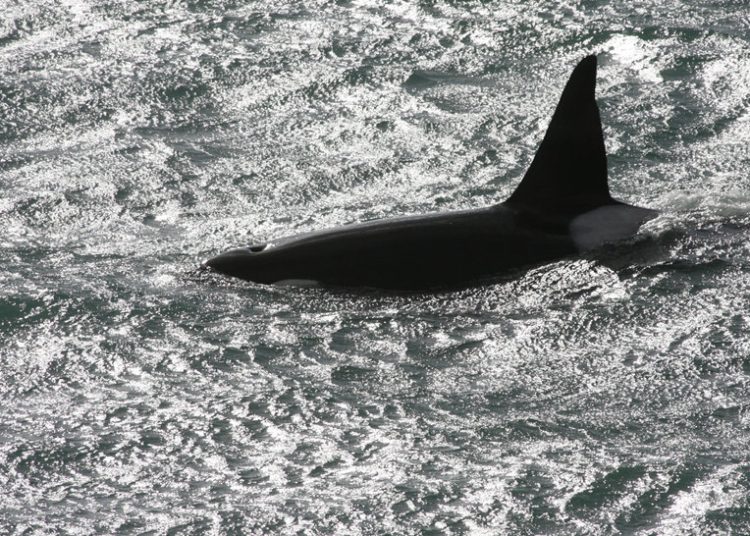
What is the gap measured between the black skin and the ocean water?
0.65ft

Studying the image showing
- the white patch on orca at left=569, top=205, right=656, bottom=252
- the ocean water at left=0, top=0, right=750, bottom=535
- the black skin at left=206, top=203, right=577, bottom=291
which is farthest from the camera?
the white patch on orca at left=569, top=205, right=656, bottom=252

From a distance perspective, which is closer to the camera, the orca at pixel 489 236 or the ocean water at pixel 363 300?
the ocean water at pixel 363 300

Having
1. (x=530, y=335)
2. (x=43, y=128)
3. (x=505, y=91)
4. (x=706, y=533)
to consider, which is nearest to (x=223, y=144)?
(x=43, y=128)

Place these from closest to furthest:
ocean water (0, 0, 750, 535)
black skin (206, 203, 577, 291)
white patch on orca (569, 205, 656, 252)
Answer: ocean water (0, 0, 750, 535), black skin (206, 203, 577, 291), white patch on orca (569, 205, 656, 252)

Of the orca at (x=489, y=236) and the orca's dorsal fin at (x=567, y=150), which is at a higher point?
the orca's dorsal fin at (x=567, y=150)

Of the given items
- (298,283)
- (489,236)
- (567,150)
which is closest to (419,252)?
(489,236)

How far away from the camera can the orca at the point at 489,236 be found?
1014cm

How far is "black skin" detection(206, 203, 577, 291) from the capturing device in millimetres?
10133

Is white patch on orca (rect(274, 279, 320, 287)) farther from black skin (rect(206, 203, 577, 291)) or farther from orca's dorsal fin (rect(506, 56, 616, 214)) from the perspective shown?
orca's dorsal fin (rect(506, 56, 616, 214))

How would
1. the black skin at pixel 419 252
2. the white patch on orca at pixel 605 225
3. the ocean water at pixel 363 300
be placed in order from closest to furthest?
the ocean water at pixel 363 300 < the black skin at pixel 419 252 < the white patch on orca at pixel 605 225

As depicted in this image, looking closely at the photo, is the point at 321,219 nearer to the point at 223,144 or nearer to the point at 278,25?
the point at 223,144

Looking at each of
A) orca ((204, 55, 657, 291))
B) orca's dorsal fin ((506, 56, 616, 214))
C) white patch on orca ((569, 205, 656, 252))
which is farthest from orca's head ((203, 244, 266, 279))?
white patch on orca ((569, 205, 656, 252))

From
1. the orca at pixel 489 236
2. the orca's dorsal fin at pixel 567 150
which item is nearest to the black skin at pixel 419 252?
the orca at pixel 489 236

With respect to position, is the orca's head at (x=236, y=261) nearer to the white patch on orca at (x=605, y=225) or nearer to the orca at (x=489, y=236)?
the orca at (x=489, y=236)
